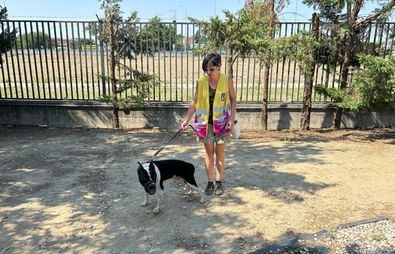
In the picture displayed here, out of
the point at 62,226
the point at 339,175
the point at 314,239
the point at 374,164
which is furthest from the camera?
the point at 374,164

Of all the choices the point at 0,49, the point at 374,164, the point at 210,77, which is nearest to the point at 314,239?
the point at 210,77

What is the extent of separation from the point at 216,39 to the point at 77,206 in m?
4.96

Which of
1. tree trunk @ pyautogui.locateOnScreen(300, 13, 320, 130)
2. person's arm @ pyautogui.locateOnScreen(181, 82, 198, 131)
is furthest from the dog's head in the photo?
tree trunk @ pyautogui.locateOnScreen(300, 13, 320, 130)

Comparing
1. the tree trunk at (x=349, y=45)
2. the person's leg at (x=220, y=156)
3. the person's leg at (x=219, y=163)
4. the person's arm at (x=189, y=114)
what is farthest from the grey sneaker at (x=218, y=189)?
the tree trunk at (x=349, y=45)

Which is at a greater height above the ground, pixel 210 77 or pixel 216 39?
pixel 216 39

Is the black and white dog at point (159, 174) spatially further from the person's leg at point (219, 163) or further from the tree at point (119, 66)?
the tree at point (119, 66)

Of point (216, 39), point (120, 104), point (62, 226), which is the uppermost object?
point (216, 39)

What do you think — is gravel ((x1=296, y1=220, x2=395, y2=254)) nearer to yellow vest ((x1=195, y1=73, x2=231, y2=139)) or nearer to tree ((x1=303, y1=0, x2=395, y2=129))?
yellow vest ((x1=195, y1=73, x2=231, y2=139))

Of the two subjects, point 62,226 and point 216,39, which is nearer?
point 62,226

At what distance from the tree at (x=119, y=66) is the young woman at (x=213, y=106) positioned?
13.4 feet

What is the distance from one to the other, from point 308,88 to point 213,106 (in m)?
4.66

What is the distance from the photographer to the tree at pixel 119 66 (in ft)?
27.1

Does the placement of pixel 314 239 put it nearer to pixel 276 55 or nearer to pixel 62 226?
pixel 62 226

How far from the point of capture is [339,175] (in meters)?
5.56
